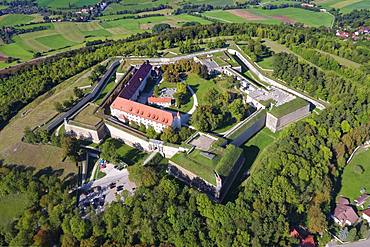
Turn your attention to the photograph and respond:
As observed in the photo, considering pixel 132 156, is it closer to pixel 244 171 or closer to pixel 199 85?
pixel 244 171

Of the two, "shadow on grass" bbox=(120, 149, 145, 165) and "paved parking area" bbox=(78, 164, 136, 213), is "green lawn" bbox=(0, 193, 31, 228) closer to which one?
"paved parking area" bbox=(78, 164, 136, 213)

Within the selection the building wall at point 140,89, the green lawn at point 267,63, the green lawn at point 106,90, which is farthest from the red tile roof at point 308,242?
the green lawn at point 267,63

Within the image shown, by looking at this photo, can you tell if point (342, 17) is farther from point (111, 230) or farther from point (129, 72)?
point (111, 230)

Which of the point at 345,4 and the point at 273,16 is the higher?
the point at 345,4

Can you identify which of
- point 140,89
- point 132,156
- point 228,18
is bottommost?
point 228,18

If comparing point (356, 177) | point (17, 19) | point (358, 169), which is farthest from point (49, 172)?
point (17, 19)

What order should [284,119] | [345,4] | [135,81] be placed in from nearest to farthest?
[284,119]
[135,81]
[345,4]

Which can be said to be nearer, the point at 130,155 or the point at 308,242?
the point at 308,242
